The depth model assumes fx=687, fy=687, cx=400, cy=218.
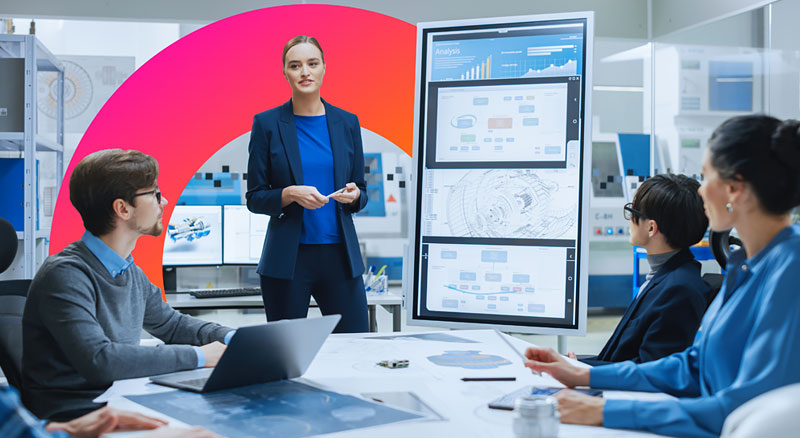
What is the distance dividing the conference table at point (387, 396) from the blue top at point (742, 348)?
0.06 m

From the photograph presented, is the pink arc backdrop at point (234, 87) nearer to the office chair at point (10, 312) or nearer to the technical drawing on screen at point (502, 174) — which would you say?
the technical drawing on screen at point (502, 174)

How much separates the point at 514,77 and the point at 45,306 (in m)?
1.68

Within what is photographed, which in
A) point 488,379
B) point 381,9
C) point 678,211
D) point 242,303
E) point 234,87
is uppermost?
point 381,9

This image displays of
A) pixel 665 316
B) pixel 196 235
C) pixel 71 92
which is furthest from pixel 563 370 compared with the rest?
pixel 71 92

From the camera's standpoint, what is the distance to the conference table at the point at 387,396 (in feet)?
3.99

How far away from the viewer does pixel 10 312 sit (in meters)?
2.06

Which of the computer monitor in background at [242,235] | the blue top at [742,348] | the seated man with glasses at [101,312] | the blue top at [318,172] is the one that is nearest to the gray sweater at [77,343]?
the seated man with glasses at [101,312]

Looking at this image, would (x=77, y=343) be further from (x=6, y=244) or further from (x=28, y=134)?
(x=28, y=134)

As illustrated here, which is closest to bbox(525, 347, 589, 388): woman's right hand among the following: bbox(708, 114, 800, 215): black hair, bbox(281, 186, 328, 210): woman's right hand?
bbox(708, 114, 800, 215): black hair

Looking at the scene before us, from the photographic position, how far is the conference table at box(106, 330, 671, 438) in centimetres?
121

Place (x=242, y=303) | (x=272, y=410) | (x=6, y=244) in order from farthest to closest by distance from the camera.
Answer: (x=242, y=303) < (x=6, y=244) < (x=272, y=410)

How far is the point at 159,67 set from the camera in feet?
13.9

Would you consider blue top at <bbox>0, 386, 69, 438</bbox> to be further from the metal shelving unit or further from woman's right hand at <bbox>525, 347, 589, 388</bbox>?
the metal shelving unit

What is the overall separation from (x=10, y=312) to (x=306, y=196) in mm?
1003
